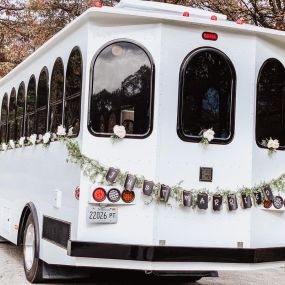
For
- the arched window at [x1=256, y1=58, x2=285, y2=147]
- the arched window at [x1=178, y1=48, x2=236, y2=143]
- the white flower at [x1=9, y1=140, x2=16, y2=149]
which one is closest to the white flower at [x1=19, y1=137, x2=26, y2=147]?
the white flower at [x1=9, y1=140, x2=16, y2=149]

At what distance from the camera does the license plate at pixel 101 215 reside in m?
6.14

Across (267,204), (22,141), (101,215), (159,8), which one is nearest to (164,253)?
(101,215)

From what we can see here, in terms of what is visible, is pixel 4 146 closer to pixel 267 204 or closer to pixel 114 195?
pixel 114 195

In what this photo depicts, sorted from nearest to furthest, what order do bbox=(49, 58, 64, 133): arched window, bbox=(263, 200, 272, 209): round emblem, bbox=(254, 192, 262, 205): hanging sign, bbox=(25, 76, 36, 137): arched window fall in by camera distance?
bbox=(254, 192, 262, 205): hanging sign → bbox=(263, 200, 272, 209): round emblem → bbox=(49, 58, 64, 133): arched window → bbox=(25, 76, 36, 137): arched window

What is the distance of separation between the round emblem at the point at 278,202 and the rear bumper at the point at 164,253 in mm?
517

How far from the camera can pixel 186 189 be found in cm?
640

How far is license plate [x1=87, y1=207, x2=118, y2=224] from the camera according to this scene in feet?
20.1

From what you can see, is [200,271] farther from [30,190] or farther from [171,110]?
[30,190]

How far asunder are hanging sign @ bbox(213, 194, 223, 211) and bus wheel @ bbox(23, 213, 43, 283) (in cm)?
224

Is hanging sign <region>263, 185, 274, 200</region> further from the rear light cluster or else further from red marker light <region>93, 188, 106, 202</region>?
red marker light <region>93, 188, 106, 202</region>

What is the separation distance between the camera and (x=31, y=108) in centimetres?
862

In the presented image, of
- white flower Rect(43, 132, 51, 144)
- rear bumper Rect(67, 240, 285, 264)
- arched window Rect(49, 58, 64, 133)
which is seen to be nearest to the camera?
rear bumper Rect(67, 240, 285, 264)

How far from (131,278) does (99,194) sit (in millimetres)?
2470

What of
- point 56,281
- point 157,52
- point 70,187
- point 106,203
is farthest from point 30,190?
point 157,52
